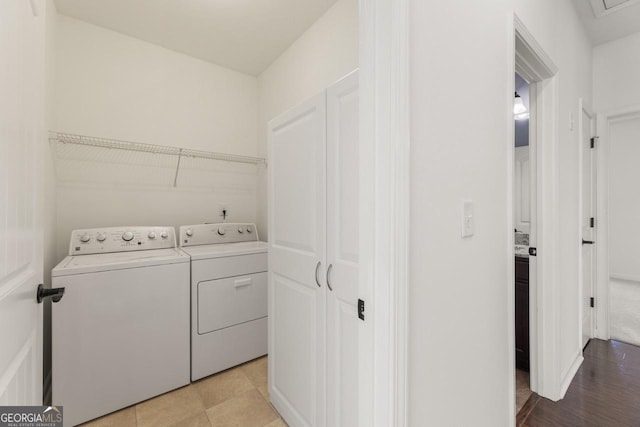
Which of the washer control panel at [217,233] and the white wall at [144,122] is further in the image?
the washer control panel at [217,233]

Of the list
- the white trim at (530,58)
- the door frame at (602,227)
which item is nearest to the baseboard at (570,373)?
the door frame at (602,227)

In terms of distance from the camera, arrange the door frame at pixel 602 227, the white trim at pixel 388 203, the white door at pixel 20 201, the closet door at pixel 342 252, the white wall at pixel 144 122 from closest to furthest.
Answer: the white door at pixel 20 201 → the white trim at pixel 388 203 → the closet door at pixel 342 252 → the white wall at pixel 144 122 → the door frame at pixel 602 227

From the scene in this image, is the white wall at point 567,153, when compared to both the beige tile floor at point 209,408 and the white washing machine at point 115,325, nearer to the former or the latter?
the beige tile floor at point 209,408

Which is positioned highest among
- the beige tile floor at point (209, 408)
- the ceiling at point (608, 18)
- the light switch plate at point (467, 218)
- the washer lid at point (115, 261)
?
the ceiling at point (608, 18)

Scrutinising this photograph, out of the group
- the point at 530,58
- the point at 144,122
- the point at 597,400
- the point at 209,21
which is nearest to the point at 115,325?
the point at 144,122

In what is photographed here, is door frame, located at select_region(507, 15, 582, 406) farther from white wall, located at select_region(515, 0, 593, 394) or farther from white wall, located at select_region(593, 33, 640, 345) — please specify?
white wall, located at select_region(593, 33, 640, 345)

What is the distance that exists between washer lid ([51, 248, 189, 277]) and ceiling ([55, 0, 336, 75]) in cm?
179

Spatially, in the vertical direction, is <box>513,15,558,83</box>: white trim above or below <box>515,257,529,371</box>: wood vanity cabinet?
above

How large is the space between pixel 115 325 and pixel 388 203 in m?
1.84

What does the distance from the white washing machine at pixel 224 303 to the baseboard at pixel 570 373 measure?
6.78 ft

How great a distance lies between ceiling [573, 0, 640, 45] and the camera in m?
1.95

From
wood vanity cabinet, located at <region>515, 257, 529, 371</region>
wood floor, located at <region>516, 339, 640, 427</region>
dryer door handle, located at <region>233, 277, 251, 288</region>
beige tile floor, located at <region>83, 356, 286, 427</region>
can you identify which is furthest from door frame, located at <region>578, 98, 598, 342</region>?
dryer door handle, located at <region>233, 277, 251, 288</region>

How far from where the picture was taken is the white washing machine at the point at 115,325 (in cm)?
158

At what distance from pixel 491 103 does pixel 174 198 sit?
253 centimetres
